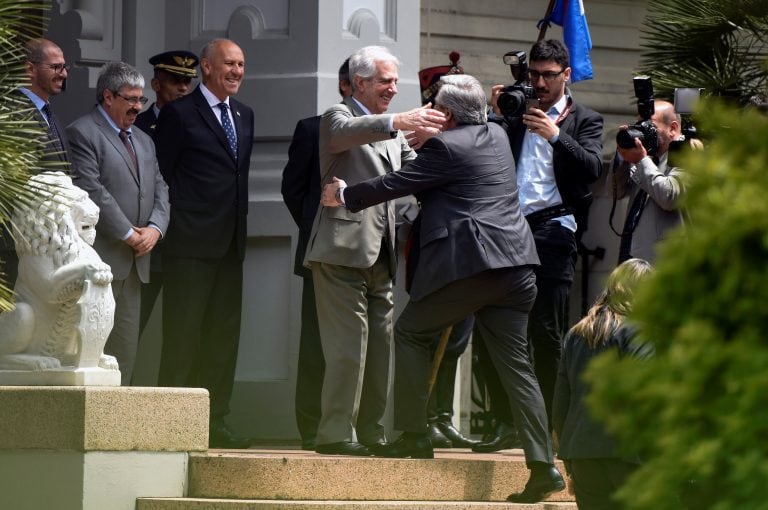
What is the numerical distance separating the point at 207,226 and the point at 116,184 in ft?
1.73

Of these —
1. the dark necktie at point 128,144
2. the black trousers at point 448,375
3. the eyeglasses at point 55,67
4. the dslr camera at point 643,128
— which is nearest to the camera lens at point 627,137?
the dslr camera at point 643,128

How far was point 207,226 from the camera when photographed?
26.0ft

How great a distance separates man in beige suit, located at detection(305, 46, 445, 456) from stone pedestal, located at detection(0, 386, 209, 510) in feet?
2.45

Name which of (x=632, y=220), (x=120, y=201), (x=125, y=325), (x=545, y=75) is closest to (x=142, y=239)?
(x=120, y=201)

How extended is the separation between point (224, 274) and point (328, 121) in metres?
1.41

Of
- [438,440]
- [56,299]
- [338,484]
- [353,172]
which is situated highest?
[353,172]

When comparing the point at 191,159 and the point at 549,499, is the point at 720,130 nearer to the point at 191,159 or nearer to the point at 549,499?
the point at 549,499

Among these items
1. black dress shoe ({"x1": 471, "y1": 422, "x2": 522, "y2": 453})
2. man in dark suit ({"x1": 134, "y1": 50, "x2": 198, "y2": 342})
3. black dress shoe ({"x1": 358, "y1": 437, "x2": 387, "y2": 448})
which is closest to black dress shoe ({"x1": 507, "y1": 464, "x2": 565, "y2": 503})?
black dress shoe ({"x1": 358, "y1": 437, "x2": 387, "y2": 448})

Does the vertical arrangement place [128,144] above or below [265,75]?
below

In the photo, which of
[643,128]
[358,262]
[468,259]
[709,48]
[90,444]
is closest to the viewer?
[90,444]

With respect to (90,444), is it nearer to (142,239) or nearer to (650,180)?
(142,239)

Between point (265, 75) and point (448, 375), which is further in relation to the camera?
point (265, 75)

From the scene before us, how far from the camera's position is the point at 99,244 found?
24.6 ft

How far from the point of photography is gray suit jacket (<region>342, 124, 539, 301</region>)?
255 inches
